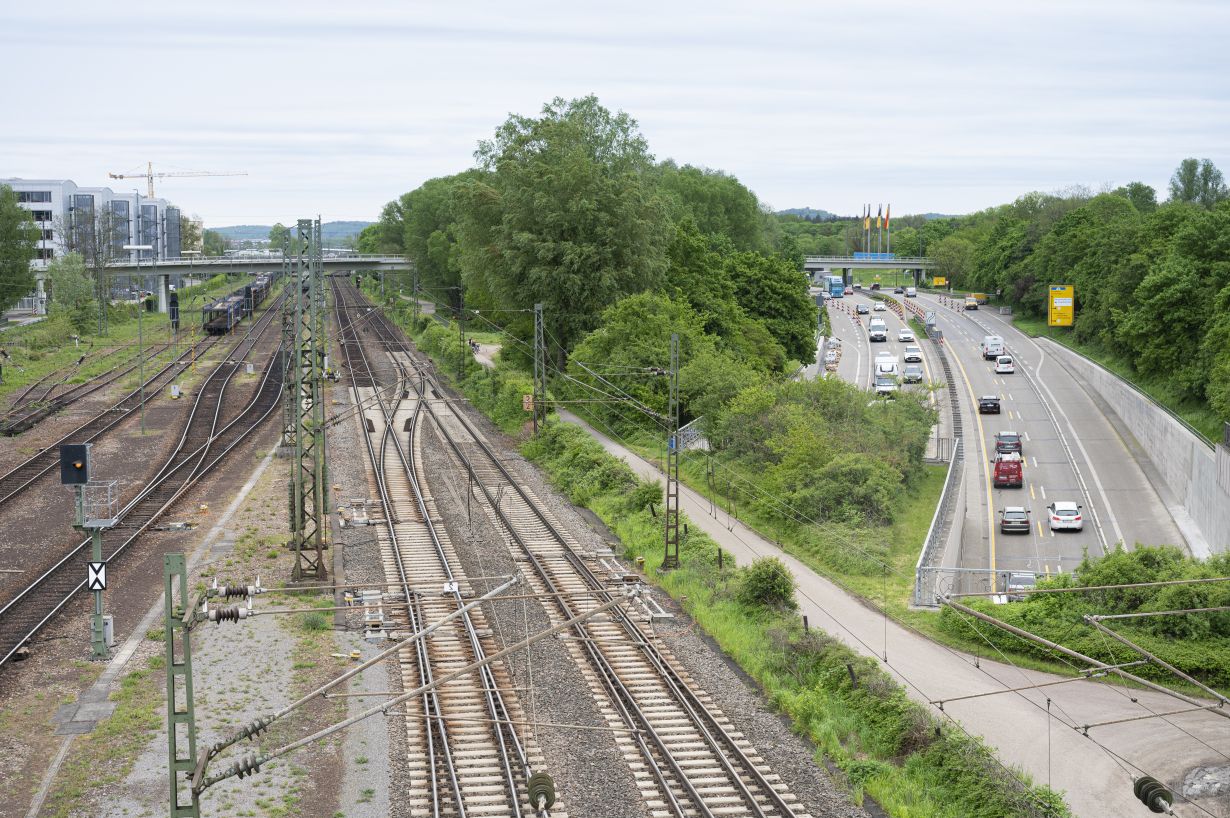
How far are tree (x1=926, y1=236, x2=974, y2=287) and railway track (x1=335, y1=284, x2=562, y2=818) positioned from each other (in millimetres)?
111346

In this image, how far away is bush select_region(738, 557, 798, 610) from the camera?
28188 millimetres

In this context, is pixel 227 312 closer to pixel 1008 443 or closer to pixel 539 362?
pixel 539 362

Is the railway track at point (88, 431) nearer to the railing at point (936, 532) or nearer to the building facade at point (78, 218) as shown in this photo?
the railing at point (936, 532)

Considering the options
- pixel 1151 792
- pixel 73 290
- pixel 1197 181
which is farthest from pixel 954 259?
pixel 1151 792

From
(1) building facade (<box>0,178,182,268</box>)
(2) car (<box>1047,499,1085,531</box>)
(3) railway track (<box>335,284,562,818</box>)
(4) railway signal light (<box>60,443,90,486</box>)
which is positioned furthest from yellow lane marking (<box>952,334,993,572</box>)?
(1) building facade (<box>0,178,182,268</box>)

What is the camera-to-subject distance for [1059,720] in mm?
21859

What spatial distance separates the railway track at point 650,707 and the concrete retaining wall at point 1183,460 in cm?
2032

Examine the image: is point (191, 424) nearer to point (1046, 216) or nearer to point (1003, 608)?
point (1003, 608)

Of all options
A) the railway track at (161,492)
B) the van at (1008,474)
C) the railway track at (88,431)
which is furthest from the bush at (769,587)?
the van at (1008,474)

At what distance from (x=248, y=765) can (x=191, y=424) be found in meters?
44.6

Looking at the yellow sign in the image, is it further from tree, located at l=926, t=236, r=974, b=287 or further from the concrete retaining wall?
tree, located at l=926, t=236, r=974, b=287

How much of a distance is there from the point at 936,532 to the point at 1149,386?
33457mm

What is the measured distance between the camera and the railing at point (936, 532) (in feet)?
96.9

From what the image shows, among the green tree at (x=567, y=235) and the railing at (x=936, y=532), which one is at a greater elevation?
the green tree at (x=567, y=235)
